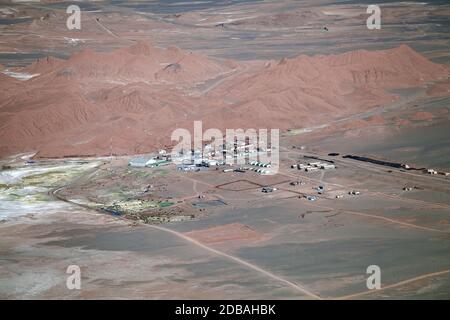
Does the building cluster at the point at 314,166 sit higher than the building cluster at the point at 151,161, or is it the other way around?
the building cluster at the point at 151,161

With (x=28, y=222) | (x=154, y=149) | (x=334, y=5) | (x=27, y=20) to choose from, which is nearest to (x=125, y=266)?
(x=28, y=222)

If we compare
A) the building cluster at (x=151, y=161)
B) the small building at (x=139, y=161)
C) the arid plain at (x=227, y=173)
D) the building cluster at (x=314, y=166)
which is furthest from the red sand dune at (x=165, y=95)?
the building cluster at (x=314, y=166)

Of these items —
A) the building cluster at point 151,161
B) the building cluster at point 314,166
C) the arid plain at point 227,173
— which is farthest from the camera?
the building cluster at point 151,161

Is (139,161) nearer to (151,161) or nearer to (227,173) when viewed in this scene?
(151,161)

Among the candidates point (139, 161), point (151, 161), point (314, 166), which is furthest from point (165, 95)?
point (314, 166)

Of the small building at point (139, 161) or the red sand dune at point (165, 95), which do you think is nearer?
the small building at point (139, 161)

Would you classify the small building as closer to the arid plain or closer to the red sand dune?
the arid plain

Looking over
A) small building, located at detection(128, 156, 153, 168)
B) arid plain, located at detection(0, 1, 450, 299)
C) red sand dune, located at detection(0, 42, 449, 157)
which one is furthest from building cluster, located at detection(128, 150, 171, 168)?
red sand dune, located at detection(0, 42, 449, 157)

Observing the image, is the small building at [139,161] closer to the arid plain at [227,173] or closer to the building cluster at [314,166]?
the arid plain at [227,173]

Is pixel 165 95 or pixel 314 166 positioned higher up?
pixel 165 95
